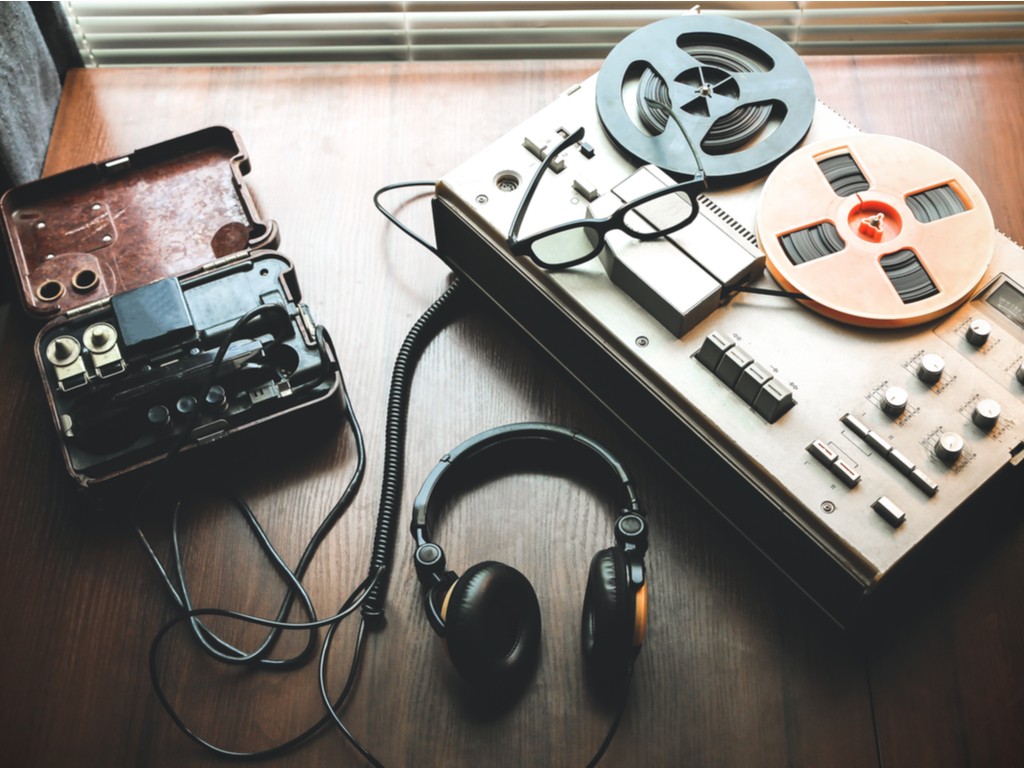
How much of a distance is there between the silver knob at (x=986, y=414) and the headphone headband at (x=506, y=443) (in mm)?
357

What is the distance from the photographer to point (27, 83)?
56.7 inches

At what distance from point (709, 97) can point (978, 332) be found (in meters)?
0.42

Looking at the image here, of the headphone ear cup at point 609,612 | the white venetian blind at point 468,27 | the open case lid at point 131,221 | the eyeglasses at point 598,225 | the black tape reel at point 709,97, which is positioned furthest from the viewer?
the white venetian blind at point 468,27

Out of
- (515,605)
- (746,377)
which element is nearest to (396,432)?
(515,605)


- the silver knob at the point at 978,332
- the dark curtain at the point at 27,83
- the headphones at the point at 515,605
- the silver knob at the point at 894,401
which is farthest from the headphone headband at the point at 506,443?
the dark curtain at the point at 27,83

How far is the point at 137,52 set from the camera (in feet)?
5.35

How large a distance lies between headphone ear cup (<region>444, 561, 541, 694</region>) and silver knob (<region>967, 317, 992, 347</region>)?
1.78 ft

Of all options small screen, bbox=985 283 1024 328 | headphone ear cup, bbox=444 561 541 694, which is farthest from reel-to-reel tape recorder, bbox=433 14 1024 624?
headphone ear cup, bbox=444 561 541 694

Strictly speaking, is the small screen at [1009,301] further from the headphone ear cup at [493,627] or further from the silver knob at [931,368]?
the headphone ear cup at [493,627]

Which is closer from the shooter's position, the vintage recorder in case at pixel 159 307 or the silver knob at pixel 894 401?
the silver knob at pixel 894 401

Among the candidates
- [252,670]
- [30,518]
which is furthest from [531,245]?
[30,518]

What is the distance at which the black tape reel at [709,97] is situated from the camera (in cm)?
119

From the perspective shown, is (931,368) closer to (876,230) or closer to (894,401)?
(894,401)

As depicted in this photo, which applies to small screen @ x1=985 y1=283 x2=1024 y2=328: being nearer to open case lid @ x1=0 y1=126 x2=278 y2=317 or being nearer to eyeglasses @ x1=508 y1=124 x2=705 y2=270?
eyeglasses @ x1=508 y1=124 x2=705 y2=270
